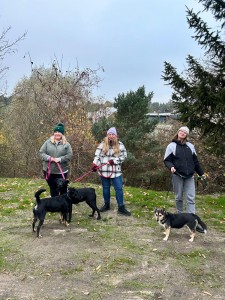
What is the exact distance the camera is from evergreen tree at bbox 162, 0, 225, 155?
812 cm

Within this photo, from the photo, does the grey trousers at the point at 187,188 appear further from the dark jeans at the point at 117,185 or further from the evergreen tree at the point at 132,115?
the evergreen tree at the point at 132,115

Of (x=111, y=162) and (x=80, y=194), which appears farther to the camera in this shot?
(x=111, y=162)

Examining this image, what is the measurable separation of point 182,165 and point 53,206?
260cm

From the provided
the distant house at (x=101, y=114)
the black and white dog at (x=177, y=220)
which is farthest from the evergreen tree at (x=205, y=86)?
the distant house at (x=101, y=114)

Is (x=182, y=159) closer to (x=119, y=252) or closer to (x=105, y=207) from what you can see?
(x=119, y=252)

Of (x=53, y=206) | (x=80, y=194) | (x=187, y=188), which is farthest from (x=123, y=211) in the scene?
(x=53, y=206)

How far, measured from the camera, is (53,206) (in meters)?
6.42

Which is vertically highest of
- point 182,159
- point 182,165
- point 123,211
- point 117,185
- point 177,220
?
point 182,159

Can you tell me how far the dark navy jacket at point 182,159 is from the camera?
6.64 meters

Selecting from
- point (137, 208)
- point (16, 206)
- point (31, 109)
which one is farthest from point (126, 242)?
point (31, 109)

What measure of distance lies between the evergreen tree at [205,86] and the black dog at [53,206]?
3.77 metres

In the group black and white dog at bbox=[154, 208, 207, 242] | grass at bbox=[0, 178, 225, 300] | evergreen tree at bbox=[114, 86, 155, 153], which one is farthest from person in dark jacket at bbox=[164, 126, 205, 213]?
evergreen tree at bbox=[114, 86, 155, 153]

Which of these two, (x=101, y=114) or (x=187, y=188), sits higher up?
(x=101, y=114)

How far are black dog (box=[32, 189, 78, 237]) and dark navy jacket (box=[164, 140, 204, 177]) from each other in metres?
2.03
